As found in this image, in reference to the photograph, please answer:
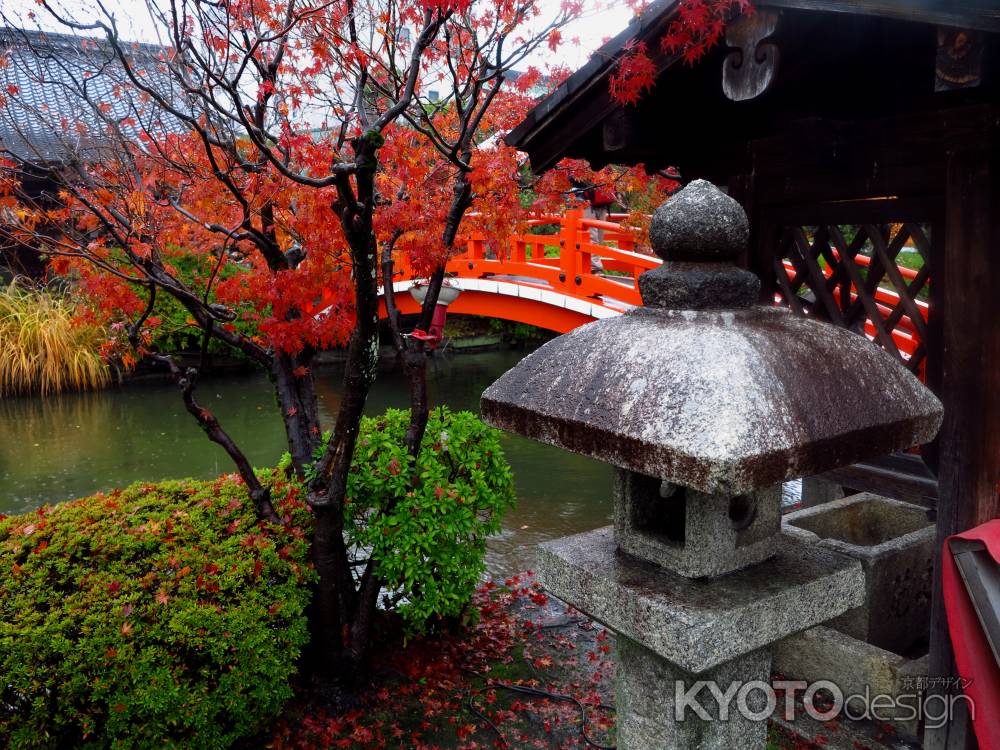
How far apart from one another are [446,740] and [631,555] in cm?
247

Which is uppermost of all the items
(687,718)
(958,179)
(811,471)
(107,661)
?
(958,179)

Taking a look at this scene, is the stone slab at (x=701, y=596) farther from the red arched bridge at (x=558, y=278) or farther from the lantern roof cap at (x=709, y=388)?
the red arched bridge at (x=558, y=278)

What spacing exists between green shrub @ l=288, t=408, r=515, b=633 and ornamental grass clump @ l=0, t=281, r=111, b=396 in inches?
522

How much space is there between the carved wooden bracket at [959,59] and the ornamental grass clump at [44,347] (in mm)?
16313

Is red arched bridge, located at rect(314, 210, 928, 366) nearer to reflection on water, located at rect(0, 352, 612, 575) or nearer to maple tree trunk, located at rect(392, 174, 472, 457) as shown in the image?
reflection on water, located at rect(0, 352, 612, 575)

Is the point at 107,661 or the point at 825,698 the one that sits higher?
the point at 107,661

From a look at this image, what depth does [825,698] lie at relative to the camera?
14.8 ft

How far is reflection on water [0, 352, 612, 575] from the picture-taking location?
986 cm

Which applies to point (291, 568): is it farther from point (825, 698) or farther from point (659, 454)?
point (825, 698)

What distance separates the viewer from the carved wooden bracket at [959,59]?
2648mm

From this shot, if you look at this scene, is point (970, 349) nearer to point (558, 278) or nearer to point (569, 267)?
point (569, 267)

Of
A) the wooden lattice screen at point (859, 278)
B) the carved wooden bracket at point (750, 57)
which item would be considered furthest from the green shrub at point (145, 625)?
the wooden lattice screen at point (859, 278)

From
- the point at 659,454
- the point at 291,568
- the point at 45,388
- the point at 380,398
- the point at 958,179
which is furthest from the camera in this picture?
the point at 380,398

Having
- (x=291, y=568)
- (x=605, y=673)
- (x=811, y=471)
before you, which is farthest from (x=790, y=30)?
(x=605, y=673)
